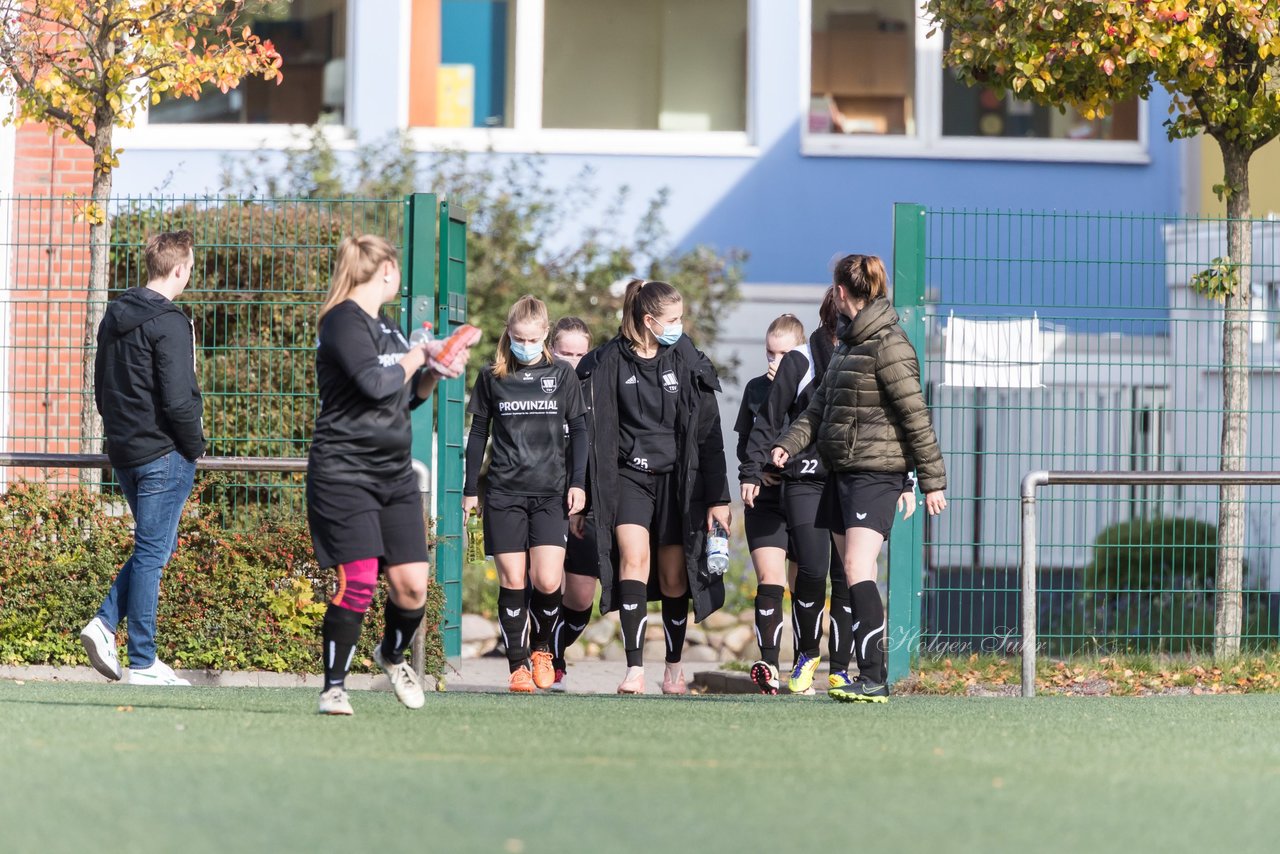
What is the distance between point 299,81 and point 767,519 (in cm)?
935

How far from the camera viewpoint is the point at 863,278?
7.11m

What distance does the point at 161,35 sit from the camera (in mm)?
9023

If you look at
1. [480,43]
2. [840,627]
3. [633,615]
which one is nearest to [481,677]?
[633,615]

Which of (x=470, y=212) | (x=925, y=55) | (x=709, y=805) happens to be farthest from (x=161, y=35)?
(x=925, y=55)

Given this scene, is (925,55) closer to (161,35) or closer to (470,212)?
(470,212)

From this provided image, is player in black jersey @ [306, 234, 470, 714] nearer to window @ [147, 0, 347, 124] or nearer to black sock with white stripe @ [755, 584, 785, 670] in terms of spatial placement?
black sock with white stripe @ [755, 584, 785, 670]

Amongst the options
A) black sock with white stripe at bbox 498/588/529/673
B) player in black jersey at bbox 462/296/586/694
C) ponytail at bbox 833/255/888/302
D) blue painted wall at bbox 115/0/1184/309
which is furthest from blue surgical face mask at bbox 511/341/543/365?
blue painted wall at bbox 115/0/1184/309

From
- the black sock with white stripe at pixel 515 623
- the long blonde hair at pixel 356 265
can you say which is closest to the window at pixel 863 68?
the black sock with white stripe at pixel 515 623

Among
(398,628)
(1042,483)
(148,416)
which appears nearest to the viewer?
(398,628)

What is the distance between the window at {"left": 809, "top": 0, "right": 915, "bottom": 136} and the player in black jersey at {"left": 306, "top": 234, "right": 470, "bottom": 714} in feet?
32.8

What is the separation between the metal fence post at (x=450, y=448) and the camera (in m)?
8.88

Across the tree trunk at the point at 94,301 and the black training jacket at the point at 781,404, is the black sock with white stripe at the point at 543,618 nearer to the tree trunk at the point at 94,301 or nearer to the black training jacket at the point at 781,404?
the black training jacket at the point at 781,404

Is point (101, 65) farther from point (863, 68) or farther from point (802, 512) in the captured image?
point (863, 68)

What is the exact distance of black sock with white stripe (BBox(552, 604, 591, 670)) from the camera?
27.4ft
